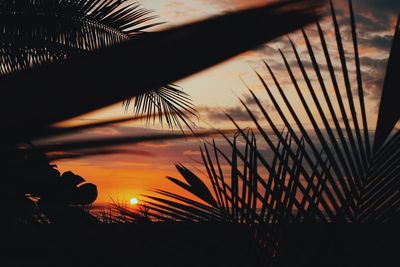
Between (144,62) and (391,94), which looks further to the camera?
(391,94)

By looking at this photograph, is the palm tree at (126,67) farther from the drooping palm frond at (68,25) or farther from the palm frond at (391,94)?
the drooping palm frond at (68,25)

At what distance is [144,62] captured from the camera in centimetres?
14

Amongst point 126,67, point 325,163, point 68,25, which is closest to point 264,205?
point 325,163

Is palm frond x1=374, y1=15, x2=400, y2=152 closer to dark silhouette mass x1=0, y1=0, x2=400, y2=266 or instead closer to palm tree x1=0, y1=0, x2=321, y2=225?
dark silhouette mass x1=0, y1=0, x2=400, y2=266

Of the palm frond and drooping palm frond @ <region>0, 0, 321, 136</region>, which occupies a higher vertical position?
the palm frond

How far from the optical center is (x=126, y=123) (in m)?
0.30

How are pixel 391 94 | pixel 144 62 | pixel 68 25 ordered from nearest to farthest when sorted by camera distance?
pixel 144 62, pixel 391 94, pixel 68 25

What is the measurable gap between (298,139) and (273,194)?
0.59 feet

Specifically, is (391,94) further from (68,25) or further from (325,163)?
(68,25)

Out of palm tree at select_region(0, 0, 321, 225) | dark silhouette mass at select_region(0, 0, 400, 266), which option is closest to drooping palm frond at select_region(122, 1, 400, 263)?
dark silhouette mass at select_region(0, 0, 400, 266)

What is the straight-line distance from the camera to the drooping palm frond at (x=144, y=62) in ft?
0.46

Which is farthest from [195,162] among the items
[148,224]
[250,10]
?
[250,10]

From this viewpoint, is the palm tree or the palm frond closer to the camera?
the palm tree

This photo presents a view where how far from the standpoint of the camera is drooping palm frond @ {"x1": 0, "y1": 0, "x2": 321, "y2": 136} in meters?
0.14
